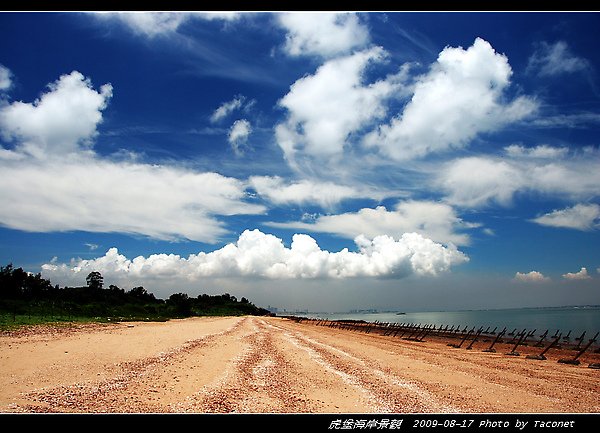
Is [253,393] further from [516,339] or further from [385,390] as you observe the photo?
[516,339]

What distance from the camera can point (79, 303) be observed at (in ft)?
279

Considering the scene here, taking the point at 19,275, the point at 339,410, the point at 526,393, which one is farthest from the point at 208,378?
the point at 19,275

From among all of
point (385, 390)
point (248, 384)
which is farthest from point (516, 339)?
point (248, 384)

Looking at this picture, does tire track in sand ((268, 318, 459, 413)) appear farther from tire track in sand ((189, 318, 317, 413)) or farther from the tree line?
the tree line

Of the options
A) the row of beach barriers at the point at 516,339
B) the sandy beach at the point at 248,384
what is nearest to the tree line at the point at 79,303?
the sandy beach at the point at 248,384

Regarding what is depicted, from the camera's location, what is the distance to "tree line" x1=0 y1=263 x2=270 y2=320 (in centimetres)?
5919

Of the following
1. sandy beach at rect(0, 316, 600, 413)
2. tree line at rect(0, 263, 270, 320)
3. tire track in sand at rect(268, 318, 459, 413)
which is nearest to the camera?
sandy beach at rect(0, 316, 600, 413)

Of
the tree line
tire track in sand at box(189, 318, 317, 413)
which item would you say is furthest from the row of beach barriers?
the tree line

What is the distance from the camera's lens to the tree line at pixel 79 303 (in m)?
59.2

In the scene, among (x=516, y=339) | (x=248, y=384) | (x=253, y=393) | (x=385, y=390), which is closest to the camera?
(x=253, y=393)

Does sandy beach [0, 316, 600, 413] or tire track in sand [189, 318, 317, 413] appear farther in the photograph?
sandy beach [0, 316, 600, 413]

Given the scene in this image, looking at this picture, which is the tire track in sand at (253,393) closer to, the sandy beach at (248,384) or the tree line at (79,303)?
the sandy beach at (248,384)

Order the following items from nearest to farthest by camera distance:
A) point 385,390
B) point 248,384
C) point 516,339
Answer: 1. point 248,384
2. point 385,390
3. point 516,339

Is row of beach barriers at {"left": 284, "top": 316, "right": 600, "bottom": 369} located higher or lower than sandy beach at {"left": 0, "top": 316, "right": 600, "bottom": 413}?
lower
